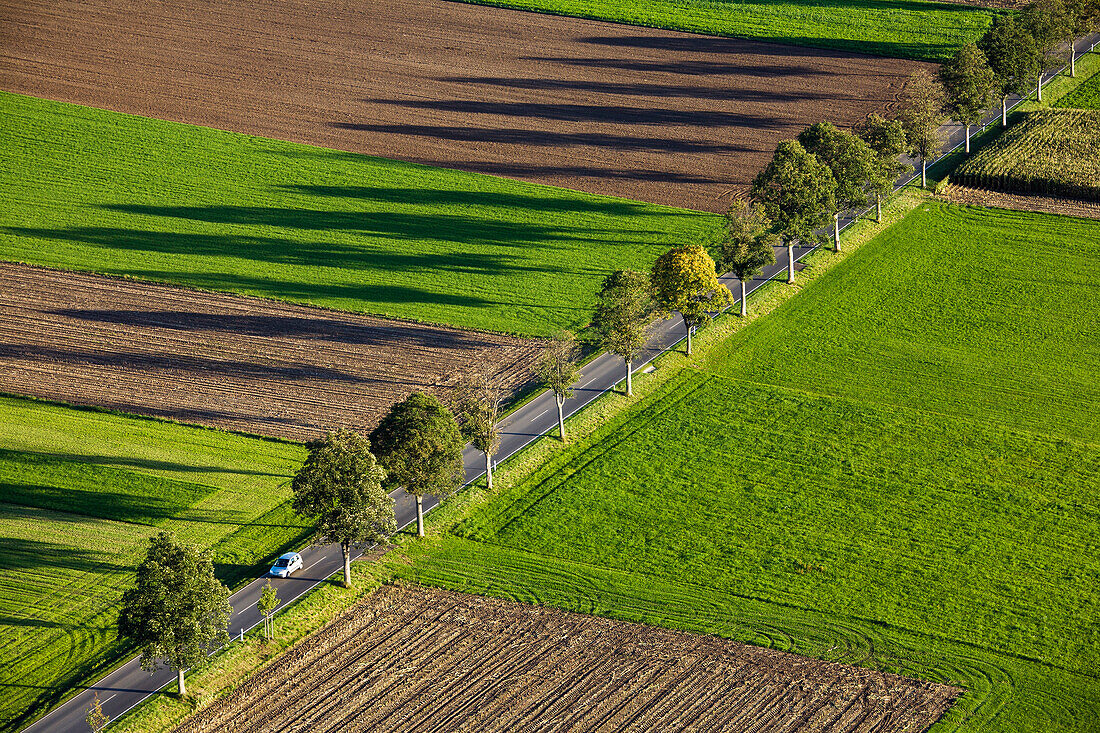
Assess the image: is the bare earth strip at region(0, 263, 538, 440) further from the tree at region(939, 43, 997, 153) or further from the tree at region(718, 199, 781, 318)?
the tree at region(939, 43, 997, 153)

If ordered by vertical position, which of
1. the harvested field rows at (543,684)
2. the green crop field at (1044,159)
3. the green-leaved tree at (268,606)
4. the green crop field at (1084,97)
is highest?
the green crop field at (1084,97)

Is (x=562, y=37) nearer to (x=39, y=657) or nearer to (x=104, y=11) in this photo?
(x=104, y=11)

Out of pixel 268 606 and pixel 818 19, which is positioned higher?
pixel 818 19

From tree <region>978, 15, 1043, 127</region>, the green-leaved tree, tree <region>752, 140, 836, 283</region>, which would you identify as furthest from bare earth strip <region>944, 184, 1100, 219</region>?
the green-leaved tree

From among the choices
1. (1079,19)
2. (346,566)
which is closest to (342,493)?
(346,566)

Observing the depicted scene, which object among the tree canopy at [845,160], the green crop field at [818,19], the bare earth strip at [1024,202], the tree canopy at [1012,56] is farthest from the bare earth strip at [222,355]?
the green crop field at [818,19]

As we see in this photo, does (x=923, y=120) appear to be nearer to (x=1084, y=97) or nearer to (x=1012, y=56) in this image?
(x=1012, y=56)

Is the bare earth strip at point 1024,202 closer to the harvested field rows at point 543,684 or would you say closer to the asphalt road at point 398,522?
the asphalt road at point 398,522
